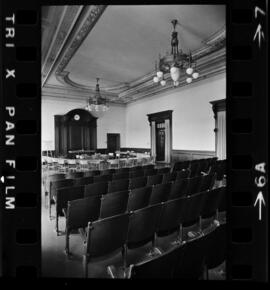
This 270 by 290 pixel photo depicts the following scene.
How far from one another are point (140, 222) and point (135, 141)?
1089cm

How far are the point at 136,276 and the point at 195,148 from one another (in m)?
7.70

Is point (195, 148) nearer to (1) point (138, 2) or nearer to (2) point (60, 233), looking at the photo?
(2) point (60, 233)

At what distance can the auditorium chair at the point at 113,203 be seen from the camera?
2299 millimetres

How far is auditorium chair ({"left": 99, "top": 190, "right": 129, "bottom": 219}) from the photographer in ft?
7.54

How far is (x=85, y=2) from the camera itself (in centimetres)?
120

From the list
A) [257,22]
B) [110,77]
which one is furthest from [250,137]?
[110,77]

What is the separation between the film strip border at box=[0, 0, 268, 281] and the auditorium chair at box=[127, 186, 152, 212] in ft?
4.58

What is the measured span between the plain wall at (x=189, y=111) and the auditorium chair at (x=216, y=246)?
16.6 feet

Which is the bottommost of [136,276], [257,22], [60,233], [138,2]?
[60,233]

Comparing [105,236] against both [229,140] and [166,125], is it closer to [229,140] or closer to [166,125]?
[229,140]

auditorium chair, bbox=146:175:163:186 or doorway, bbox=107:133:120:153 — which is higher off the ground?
doorway, bbox=107:133:120:153

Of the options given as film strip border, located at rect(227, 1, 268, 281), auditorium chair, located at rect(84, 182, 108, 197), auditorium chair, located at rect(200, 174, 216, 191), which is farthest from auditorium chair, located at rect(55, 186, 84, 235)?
film strip border, located at rect(227, 1, 268, 281)

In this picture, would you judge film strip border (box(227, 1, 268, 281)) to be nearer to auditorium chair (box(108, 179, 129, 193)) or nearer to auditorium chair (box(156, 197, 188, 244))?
auditorium chair (box(156, 197, 188, 244))

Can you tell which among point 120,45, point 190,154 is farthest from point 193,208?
point 190,154
